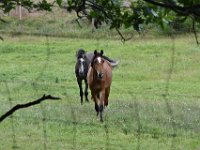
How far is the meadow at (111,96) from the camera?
30.5 feet

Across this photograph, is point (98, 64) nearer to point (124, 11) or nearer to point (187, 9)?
point (124, 11)

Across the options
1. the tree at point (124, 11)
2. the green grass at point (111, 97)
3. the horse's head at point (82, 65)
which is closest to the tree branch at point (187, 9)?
the tree at point (124, 11)

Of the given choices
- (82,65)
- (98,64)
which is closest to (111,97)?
(82,65)

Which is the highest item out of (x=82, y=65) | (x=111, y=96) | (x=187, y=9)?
(x=187, y=9)

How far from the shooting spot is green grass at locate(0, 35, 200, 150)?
929cm

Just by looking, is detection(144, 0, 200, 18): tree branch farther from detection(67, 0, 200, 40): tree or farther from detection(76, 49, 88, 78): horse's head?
detection(76, 49, 88, 78): horse's head

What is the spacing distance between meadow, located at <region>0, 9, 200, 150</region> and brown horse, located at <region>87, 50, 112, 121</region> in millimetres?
287

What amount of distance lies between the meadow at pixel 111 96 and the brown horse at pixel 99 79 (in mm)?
287

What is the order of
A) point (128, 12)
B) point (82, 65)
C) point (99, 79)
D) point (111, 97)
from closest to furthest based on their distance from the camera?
point (128, 12)
point (99, 79)
point (82, 65)
point (111, 97)

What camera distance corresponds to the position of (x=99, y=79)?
12.0 m

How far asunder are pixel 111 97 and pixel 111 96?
0.77 feet

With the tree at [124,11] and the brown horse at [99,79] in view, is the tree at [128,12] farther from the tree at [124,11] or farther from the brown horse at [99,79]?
the brown horse at [99,79]

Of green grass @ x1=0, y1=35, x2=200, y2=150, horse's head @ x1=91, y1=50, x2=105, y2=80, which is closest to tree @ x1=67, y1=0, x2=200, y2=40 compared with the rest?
green grass @ x1=0, y1=35, x2=200, y2=150

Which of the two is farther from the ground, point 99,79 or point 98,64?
point 98,64
